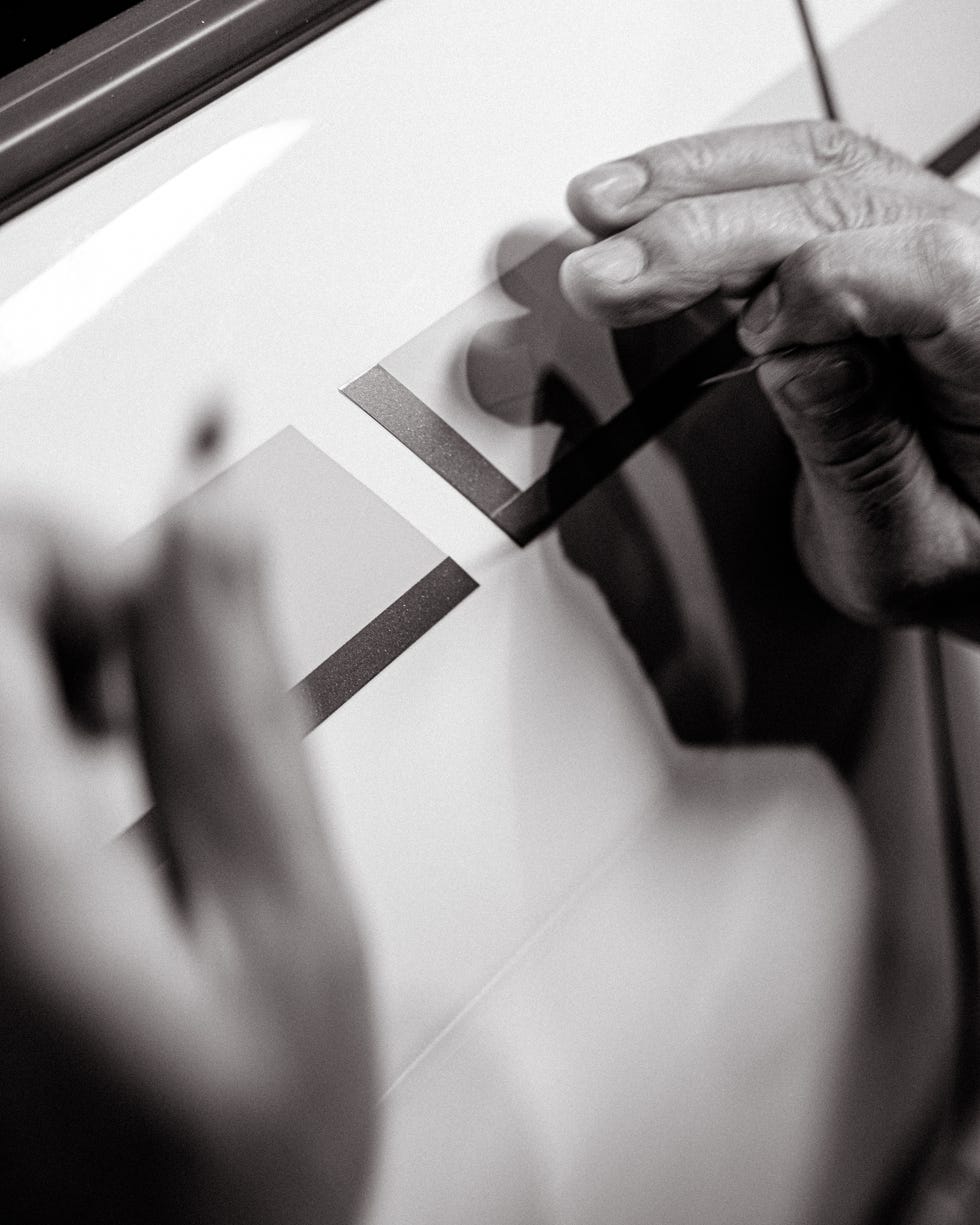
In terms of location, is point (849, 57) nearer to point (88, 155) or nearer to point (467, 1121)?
point (88, 155)

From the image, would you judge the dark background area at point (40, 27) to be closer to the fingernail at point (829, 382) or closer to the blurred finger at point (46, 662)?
the blurred finger at point (46, 662)

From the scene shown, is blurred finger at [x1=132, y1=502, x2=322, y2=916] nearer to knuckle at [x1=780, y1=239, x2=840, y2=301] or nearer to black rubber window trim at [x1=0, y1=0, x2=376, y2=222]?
black rubber window trim at [x1=0, y1=0, x2=376, y2=222]

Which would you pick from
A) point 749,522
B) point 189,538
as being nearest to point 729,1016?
point 749,522

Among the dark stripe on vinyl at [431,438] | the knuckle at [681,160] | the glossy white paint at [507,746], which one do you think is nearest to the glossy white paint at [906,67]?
the glossy white paint at [507,746]

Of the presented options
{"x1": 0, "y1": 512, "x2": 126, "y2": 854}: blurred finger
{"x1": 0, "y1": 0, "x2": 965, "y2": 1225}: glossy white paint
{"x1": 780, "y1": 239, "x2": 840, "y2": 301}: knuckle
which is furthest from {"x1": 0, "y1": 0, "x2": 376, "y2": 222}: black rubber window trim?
{"x1": 780, "y1": 239, "x2": 840, "y2": 301}: knuckle

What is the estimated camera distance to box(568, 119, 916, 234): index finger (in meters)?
0.51

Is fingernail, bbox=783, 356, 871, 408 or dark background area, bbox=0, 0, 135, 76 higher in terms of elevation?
dark background area, bbox=0, 0, 135, 76

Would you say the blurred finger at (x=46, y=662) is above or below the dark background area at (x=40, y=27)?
below

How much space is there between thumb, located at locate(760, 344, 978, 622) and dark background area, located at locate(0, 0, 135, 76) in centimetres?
32

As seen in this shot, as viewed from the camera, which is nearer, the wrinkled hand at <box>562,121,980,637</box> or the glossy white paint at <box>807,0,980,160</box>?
the wrinkled hand at <box>562,121,980,637</box>

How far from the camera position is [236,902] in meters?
0.45

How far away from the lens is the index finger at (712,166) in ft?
1.66

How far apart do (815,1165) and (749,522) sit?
345 millimetres

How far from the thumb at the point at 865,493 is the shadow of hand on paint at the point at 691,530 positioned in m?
0.03
